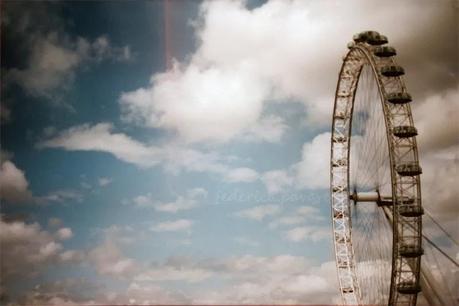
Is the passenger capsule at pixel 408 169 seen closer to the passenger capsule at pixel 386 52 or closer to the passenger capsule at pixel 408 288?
the passenger capsule at pixel 408 288

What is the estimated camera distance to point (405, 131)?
30.2m

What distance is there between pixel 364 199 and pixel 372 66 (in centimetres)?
1078

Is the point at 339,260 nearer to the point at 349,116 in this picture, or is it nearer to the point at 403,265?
the point at 403,265

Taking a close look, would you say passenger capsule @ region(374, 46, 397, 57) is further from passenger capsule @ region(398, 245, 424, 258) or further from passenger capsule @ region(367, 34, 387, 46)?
passenger capsule @ region(398, 245, 424, 258)

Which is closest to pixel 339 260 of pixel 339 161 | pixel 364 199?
pixel 364 199

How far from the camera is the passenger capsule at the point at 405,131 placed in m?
30.1

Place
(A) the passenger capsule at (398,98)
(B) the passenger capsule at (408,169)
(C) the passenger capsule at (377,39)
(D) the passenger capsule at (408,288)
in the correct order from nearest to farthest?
1. (D) the passenger capsule at (408,288)
2. (B) the passenger capsule at (408,169)
3. (A) the passenger capsule at (398,98)
4. (C) the passenger capsule at (377,39)

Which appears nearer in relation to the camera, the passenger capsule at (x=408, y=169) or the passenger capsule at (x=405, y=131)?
the passenger capsule at (x=408, y=169)

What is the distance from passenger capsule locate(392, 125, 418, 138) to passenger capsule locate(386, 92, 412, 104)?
6.11ft

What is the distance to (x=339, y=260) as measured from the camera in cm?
3881

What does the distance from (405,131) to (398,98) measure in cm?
236

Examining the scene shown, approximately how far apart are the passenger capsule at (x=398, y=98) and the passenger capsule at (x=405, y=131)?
73.3 inches

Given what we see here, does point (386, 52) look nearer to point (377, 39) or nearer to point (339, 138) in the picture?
point (377, 39)

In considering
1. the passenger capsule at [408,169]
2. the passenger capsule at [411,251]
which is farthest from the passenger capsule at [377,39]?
the passenger capsule at [411,251]
